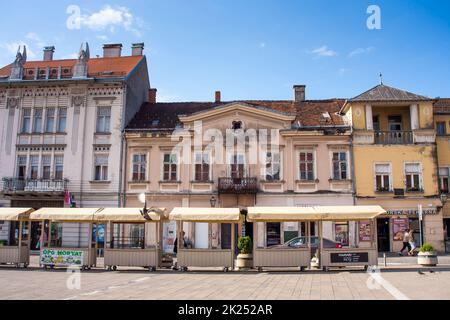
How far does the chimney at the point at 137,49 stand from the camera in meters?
36.9

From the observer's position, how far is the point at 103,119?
31438 mm

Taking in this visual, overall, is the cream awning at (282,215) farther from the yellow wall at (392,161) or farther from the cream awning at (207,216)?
the yellow wall at (392,161)

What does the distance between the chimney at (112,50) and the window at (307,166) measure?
1745 cm

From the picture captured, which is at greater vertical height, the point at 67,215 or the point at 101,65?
the point at 101,65

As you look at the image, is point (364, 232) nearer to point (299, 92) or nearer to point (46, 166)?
point (299, 92)

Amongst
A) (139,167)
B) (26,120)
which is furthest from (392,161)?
(26,120)

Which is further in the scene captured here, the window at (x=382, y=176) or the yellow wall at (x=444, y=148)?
the yellow wall at (x=444, y=148)

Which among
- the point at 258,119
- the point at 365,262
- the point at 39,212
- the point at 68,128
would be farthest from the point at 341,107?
the point at 39,212

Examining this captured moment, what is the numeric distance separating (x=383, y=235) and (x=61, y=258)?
1917 cm

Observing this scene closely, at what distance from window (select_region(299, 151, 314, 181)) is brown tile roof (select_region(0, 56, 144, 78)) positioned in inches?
538

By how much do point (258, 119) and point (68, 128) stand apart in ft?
42.6

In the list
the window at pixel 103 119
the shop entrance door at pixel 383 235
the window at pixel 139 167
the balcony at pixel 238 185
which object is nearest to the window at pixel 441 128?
the shop entrance door at pixel 383 235

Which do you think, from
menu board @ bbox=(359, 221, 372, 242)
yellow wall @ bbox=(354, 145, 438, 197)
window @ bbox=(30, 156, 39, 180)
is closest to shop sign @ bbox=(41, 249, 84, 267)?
window @ bbox=(30, 156, 39, 180)
